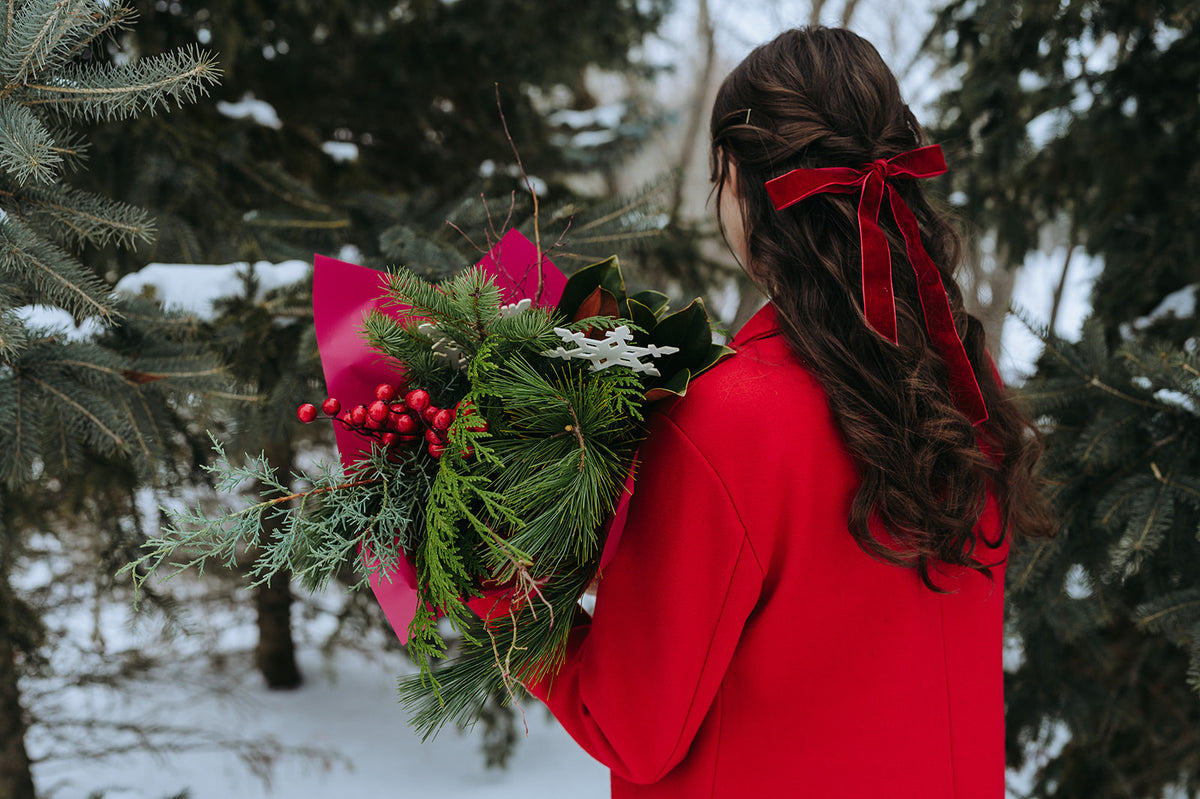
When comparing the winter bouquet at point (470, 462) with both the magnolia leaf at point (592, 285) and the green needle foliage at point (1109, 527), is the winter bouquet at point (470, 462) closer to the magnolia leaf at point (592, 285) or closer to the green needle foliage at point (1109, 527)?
the magnolia leaf at point (592, 285)

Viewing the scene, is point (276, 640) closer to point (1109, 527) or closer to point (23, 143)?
point (23, 143)

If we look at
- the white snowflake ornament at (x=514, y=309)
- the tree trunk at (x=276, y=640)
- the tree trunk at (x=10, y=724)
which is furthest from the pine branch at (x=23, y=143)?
the tree trunk at (x=276, y=640)

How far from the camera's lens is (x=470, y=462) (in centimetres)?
105

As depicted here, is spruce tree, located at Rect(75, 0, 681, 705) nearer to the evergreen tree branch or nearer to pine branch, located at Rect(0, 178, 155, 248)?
the evergreen tree branch

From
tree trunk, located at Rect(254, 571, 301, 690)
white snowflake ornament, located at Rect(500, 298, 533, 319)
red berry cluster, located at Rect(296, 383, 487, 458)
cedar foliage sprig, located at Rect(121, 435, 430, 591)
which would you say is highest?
white snowflake ornament, located at Rect(500, 298, 533, 319)

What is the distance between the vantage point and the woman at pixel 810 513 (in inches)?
42.5

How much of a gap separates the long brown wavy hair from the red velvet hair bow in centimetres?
2

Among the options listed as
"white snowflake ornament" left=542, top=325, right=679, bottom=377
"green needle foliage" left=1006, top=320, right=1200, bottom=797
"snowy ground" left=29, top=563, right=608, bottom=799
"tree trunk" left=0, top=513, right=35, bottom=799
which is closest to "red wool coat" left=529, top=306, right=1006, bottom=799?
"white snowflake ornament" left=542, top=325, right=679, bottom=377

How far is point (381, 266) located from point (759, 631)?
1.56 m

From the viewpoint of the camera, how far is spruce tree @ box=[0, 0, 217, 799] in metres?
1.21

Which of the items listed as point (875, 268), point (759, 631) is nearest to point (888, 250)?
point (875, 268)

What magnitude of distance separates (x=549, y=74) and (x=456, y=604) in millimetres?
3580

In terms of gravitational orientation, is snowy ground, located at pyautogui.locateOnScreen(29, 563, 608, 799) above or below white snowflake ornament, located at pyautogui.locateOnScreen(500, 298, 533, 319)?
below

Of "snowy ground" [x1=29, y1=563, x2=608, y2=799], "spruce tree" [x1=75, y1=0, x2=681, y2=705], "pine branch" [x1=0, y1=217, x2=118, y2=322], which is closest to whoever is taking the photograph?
"pine branch" [x1=0, y1=217, x2=118, y2=322]
